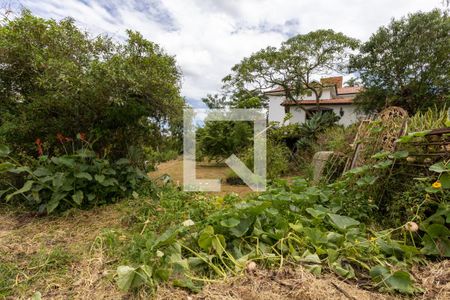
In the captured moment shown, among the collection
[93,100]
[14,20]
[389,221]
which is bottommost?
[389,221]

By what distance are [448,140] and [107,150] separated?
355 centimetres

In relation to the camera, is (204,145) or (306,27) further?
(306,27)

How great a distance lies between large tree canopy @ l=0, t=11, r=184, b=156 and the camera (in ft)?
8.93

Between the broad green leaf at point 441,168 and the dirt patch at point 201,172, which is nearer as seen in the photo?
the broad green leaf at point 441,168

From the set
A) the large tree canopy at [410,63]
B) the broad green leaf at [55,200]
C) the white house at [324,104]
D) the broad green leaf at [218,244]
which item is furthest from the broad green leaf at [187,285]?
the white house at [324,104]

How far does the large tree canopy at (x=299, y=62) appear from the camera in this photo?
1107 cm

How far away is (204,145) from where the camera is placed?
7738 mm

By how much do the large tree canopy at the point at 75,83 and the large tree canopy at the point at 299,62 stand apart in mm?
9167

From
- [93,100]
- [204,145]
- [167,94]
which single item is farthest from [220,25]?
[93,100]

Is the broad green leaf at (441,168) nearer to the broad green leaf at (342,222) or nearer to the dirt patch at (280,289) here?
the broad green leaf at (342,222)

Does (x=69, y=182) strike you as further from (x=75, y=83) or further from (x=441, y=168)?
(x=441, y=168)

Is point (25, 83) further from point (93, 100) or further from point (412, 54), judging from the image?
point (412, 54)

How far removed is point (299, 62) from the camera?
11.5 metres

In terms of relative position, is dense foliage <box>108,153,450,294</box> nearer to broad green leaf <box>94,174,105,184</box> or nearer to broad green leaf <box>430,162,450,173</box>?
broad green leaf <box>430,162,450,173</box>
